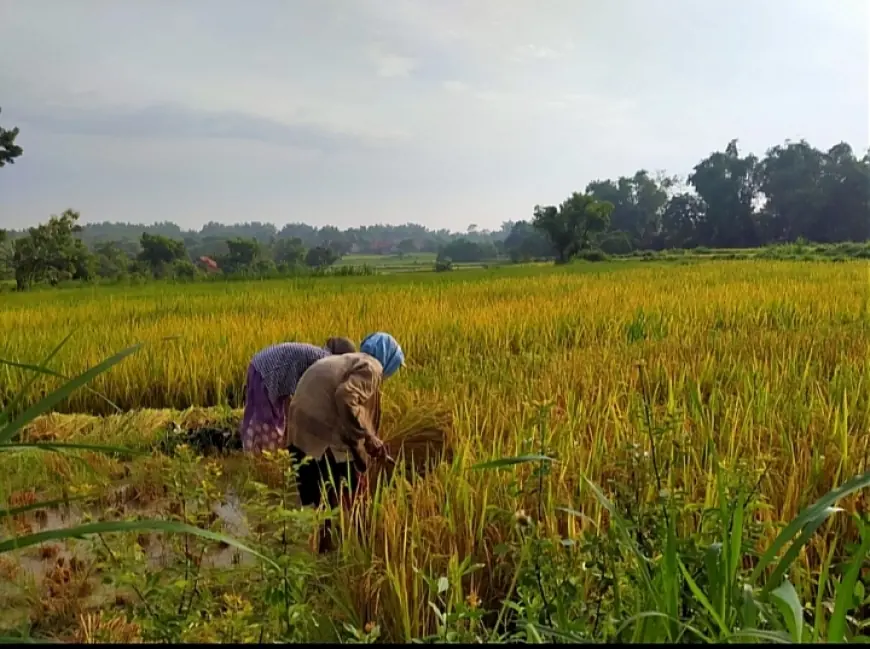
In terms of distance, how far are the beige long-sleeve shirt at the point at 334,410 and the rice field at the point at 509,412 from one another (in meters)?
0.34

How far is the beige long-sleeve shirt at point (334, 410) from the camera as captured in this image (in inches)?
104

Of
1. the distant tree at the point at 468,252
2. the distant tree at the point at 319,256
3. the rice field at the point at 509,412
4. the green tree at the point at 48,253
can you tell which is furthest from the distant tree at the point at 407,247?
the rice field at the point at 509,412

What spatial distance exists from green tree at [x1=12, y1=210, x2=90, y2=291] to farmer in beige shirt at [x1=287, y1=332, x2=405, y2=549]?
1853cm

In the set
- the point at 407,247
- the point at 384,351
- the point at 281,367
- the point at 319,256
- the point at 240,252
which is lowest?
the point at 281,367

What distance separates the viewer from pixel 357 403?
8.61 feet

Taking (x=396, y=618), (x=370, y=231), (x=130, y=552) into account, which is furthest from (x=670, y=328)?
(x=370, y=231)

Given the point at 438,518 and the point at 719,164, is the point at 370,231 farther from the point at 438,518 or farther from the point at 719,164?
the point at 438,518

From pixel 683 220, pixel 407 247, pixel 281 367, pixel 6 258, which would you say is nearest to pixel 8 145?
pixel 6 258

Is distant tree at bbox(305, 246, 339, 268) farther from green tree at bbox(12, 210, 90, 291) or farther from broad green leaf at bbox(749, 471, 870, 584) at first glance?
broad green leaf at bbox(749, 471, 870, 584)

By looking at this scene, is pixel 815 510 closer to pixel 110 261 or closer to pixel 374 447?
pixel 374 447

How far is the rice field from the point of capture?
175 centimetres

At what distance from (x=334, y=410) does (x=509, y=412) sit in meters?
0.88

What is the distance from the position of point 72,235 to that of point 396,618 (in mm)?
23048

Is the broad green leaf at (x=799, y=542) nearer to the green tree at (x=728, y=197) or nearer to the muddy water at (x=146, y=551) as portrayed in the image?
the muddy water at (x=146, y=551)
